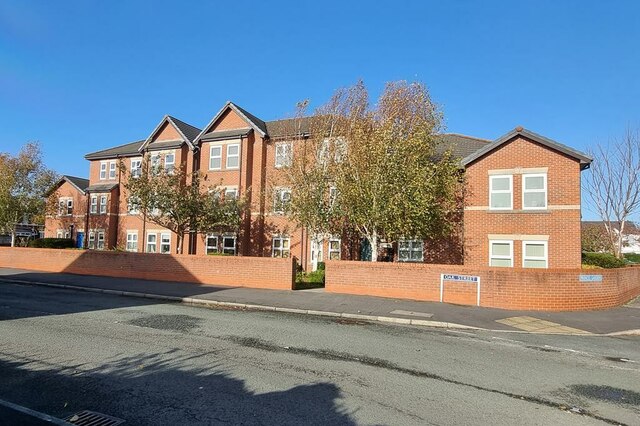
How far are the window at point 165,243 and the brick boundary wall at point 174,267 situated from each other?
7.55m

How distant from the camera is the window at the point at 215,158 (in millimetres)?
28156

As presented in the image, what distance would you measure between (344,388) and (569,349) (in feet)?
19.5

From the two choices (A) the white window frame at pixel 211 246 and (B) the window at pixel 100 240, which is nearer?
(A) the white window frame at pixel 211 246

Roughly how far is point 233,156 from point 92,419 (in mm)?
24339

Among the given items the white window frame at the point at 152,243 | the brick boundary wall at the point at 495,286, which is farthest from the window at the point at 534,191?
the white window frame at the point at 152,243

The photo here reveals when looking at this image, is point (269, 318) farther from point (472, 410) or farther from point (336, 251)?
point (336, 251)

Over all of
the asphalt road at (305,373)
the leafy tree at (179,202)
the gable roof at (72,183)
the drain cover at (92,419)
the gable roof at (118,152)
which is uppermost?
the gable roof at (118,152)

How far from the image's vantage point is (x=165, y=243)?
97.6ft

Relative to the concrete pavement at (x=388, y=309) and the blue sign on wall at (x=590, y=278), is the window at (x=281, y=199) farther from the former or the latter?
the blue sign on wall at (x=590, y=278)

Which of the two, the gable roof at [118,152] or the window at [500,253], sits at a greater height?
the gable roof at [118,152]

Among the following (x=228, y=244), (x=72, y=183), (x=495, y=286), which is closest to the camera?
(x=495, y=286)

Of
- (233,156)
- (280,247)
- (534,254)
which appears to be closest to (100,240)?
(233,156)

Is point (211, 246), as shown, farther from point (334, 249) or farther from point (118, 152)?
A: point (118, 152)

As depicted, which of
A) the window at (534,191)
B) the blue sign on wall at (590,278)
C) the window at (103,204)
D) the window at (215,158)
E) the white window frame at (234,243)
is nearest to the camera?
the blue sign on wall at (590,278)
